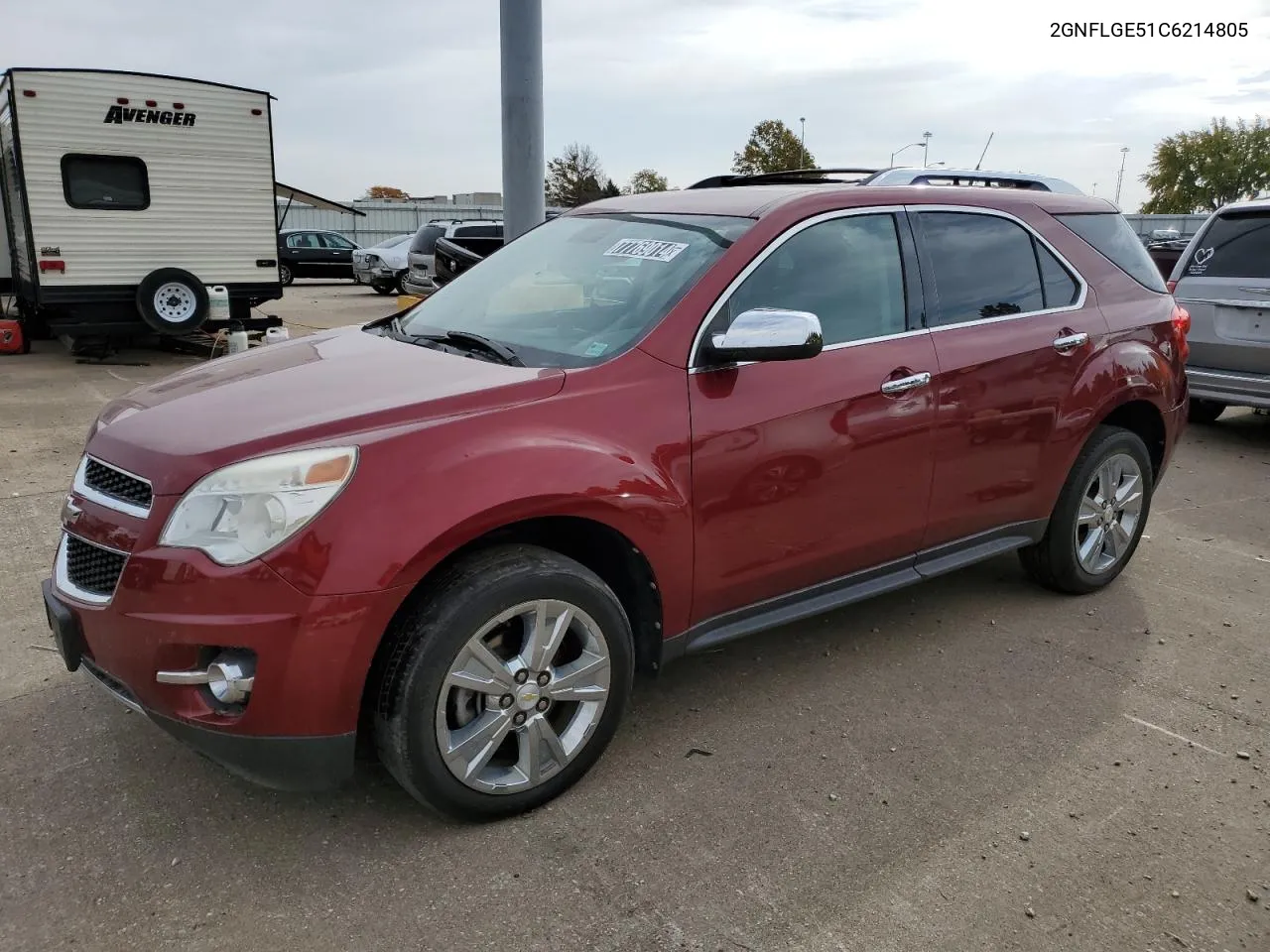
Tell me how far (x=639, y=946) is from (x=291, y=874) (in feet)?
3.08

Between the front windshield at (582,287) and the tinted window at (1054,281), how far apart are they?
1.57m

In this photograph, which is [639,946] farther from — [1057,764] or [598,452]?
[1057,764]

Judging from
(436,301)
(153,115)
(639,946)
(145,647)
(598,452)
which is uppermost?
(153,115)

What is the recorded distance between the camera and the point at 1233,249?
768 cm

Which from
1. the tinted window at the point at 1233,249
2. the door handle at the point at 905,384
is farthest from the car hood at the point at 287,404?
the tinted window at the point at 1233,249

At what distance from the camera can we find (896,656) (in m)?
3.93

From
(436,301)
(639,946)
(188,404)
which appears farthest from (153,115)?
(639,946)

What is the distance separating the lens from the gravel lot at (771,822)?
2.42m

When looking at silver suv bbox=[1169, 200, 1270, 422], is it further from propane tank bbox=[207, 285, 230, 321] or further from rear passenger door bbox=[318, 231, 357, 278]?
rear passenger door bbox=[318, 231, 357, 278]

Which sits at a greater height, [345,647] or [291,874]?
[345,647]

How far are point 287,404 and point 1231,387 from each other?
734 centimetres

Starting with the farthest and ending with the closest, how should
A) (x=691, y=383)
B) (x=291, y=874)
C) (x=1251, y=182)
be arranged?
(x=1251, y=182)
(x=691, y=383)
(x=291, y=874)

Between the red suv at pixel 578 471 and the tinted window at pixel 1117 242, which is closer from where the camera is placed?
the red suv at pixel 578 471

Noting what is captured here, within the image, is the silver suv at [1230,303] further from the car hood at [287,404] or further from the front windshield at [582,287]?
the car hood at [287,404]
